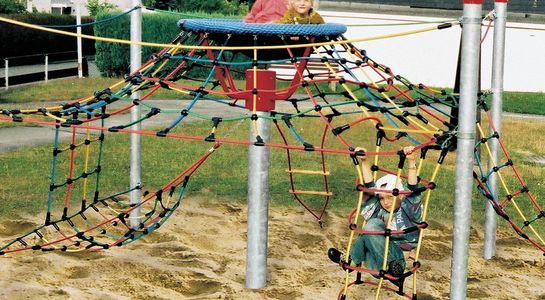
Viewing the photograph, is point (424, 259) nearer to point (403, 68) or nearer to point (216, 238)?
point (216, 238)

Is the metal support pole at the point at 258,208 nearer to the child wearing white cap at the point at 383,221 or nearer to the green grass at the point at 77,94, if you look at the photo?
the child wearing white cap at the point at 383,221

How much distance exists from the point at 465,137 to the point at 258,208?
232cm

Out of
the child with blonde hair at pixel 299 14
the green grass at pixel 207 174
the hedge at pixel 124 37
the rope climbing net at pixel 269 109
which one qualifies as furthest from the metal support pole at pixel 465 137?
the hedge at pixel 124 37

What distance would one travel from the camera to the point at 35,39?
3388cm

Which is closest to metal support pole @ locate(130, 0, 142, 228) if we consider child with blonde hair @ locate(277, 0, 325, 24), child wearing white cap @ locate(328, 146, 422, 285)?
child with blonde hair @ locate(277, 0, 325, 24)

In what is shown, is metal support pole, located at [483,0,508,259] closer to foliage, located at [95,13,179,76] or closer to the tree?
foliage, located at [95,13,179,76]

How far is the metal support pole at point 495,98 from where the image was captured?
746 centimetres

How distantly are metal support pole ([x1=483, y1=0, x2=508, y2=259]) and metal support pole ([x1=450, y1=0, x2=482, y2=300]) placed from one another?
9.07 feet

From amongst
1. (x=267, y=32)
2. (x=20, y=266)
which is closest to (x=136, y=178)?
(x=20, y=266)

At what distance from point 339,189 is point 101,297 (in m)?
4.48

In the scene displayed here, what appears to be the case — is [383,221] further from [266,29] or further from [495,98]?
[495,98]

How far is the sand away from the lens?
6.62 m

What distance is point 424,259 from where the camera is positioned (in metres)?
7.68

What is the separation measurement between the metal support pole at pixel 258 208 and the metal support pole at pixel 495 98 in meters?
1.99
